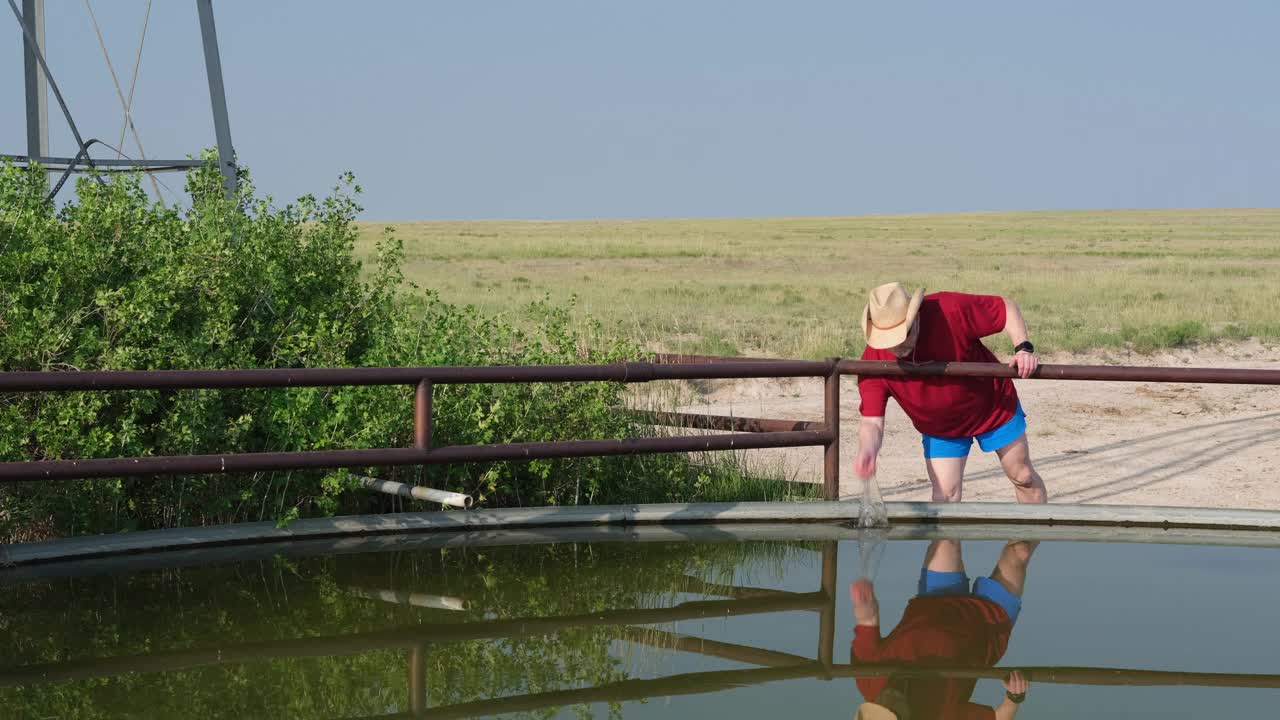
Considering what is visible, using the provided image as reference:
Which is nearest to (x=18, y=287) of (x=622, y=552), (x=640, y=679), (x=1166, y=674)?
(x=622, y=552)

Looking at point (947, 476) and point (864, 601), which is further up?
point (947, 476)

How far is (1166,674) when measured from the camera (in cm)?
521

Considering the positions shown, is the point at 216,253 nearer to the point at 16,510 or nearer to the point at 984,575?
the point at 16,510

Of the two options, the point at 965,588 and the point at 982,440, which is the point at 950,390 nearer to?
the point at 982,440

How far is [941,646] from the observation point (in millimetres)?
5371

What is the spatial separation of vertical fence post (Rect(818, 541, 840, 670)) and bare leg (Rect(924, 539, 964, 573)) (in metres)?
0.44

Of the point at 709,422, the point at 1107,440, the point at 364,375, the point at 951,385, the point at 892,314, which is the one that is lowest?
the point at 1107,440

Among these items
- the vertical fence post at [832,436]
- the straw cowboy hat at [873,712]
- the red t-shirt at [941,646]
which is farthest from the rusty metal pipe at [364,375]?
the straw cowboy hat at [873,712]

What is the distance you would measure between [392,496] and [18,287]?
2.36m

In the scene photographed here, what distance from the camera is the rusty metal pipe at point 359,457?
6652 millimetres

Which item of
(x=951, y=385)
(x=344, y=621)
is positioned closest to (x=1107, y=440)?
(x=951, y=385)

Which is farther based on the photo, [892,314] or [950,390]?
[950,390]

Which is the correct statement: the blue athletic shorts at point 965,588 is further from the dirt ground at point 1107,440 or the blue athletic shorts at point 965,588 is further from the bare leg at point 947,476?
the dirt ground at point 1107,440

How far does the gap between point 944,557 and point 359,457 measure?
2.84 metres
